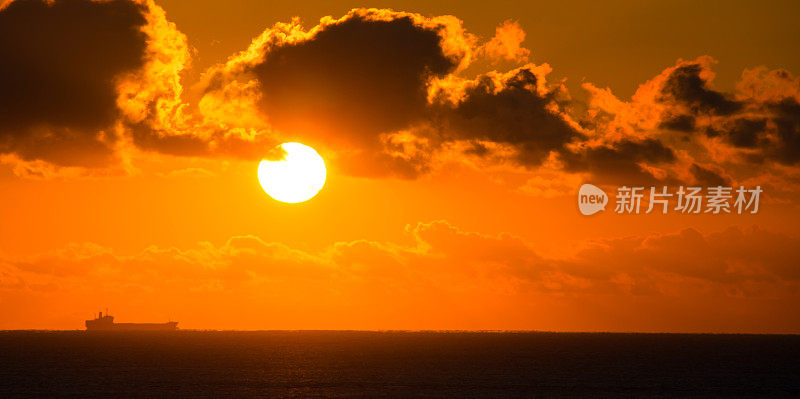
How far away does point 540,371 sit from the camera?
194625 mm

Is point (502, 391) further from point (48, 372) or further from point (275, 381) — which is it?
point (48, 372)

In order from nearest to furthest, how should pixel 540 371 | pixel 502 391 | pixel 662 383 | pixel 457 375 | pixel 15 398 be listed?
pixel 15 398 < pixel 502 391 < pixel 662 383 < pixel 457 375 < pixel 540 371

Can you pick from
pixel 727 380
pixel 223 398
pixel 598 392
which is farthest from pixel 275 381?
pixel 727 380

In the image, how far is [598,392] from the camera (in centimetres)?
14200

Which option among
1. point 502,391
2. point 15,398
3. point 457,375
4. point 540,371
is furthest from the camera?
point 540,371

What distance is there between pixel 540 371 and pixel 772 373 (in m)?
50.8

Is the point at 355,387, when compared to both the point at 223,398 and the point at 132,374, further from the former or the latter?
the point at 132,374

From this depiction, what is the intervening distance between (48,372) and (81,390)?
1992 inches

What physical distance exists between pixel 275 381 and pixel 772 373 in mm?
108780

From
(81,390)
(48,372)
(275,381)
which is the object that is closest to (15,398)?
(81,390)

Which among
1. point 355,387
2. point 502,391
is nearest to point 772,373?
point 502,391

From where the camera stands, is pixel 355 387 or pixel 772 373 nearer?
pixel 355 387

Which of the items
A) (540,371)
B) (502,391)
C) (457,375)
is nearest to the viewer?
(502,391)

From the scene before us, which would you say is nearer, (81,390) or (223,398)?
(223,398)
